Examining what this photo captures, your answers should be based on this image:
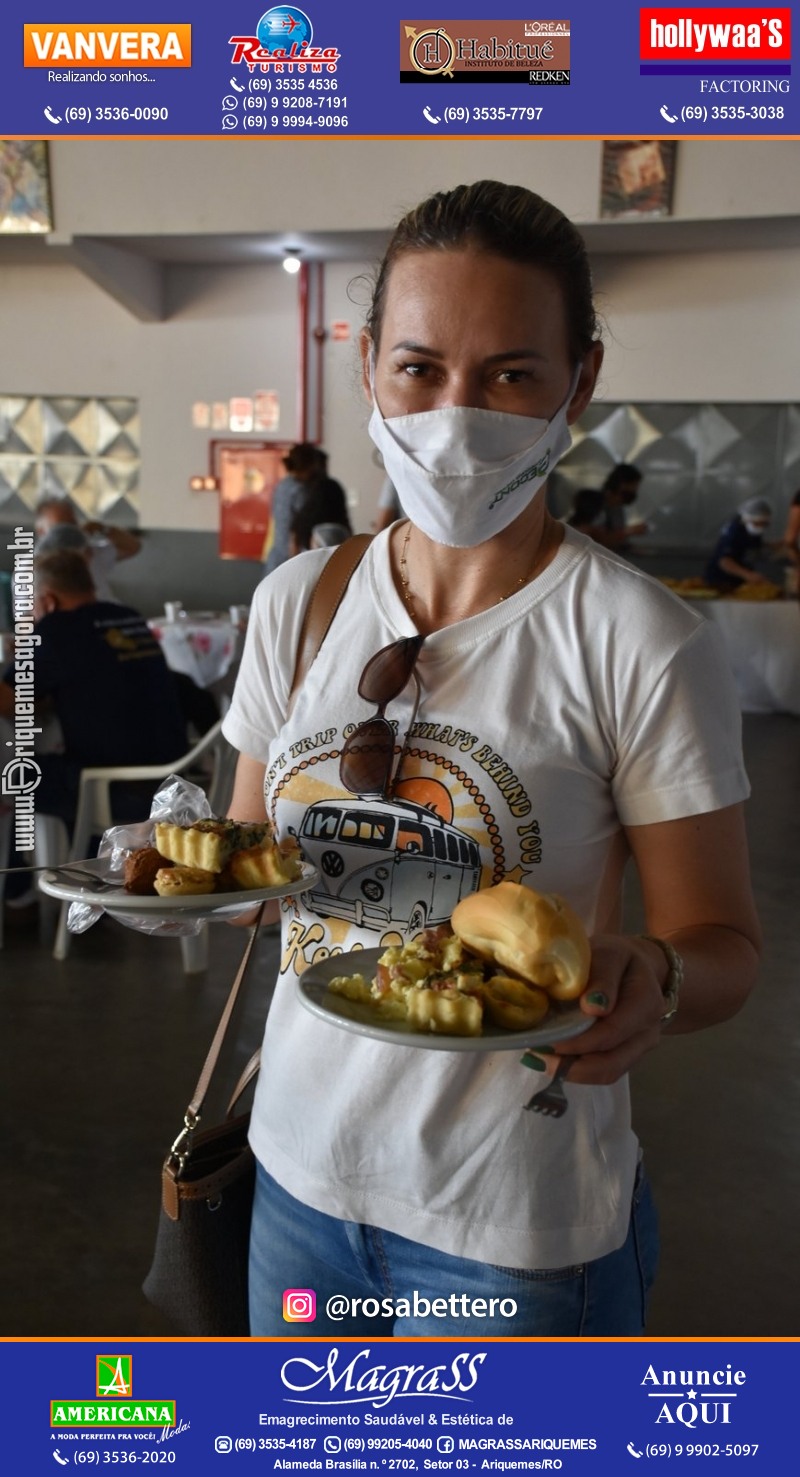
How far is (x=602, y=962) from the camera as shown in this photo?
0.87 metres

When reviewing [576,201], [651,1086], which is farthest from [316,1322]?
[576,201]

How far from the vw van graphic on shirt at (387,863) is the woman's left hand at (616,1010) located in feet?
0.59

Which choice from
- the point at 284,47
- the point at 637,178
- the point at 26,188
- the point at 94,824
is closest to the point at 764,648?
the point at 637,178

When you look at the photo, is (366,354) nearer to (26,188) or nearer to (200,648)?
(200,648)

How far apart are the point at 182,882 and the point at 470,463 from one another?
44 cm

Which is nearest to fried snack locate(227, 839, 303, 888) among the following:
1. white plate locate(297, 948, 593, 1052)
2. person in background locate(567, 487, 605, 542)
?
white plate locate(297, 948, 593, 1052)

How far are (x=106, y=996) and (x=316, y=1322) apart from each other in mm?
2708

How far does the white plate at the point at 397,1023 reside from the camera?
79 cm

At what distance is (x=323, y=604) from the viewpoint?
1.17 m

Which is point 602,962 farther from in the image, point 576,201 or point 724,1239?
point 576,201

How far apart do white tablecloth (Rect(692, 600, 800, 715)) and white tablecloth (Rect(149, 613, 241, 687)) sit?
3285 mm
